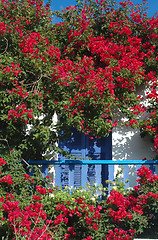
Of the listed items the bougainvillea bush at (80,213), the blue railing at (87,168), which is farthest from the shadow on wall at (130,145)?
the bougainvillea bush at (80,213)

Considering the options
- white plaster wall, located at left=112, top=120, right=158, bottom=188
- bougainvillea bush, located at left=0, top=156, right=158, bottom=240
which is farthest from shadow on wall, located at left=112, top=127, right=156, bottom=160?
bougainvillea bush, located at left=0, top=156, right=158, bottom=240

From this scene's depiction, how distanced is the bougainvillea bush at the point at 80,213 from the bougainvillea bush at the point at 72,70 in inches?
44.5

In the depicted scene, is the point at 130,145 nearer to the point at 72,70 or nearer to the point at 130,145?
the point at 130,145

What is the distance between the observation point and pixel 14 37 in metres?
5.73

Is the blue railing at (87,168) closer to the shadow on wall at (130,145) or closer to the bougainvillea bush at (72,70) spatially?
the bougainvillea bush at (72,70)

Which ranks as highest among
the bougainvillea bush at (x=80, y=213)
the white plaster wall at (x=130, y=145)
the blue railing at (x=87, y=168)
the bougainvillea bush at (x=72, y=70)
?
the bougainvillea bush at (x=72, y=70)

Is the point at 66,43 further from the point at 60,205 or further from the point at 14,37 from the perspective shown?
the point at 60,205

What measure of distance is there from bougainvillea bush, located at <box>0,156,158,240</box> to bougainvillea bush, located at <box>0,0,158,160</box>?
1130 millimetres

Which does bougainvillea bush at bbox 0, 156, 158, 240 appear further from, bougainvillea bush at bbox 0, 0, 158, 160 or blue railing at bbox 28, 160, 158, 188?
bougainvillea bush at bbox 0, 0, 158, 160

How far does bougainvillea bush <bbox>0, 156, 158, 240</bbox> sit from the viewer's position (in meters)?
4.02

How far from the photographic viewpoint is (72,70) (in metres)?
5.63

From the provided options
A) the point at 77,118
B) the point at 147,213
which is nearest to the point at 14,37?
the point at 77,118

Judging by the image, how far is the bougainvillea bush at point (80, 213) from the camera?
4.02 meters

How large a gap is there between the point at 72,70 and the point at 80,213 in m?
2.56
